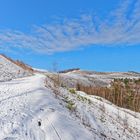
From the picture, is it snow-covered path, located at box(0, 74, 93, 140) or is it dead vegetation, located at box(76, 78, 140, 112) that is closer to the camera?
snow-covered path, located at box(0, 74, 93, 140)

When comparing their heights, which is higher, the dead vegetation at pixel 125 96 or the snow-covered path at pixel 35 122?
the dead vegetation at pixel 125 96

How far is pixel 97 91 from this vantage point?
2286 centimetres

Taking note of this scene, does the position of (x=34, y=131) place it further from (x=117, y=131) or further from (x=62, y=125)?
(x=117, y=131)

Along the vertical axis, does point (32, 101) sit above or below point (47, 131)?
above

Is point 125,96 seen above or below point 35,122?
above

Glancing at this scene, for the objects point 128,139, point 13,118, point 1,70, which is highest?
point 1,70

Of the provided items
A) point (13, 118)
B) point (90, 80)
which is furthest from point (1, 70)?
point (90, 80)

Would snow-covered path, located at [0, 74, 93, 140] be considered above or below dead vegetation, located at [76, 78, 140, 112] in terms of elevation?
below

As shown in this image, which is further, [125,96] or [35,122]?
[125,96]

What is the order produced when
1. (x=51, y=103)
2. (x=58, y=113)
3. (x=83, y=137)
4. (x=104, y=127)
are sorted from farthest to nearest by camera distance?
1. (x=104, y=127)
2. (x=51, y=103)
3. (x=58, y=113)
4. (x=83, y=137)

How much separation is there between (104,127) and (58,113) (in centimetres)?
185

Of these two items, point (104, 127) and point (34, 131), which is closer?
point (34, 131)

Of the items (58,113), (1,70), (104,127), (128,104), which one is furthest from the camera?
(128,104)

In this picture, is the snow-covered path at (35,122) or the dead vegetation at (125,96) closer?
the snow-covered path at (35,122)
